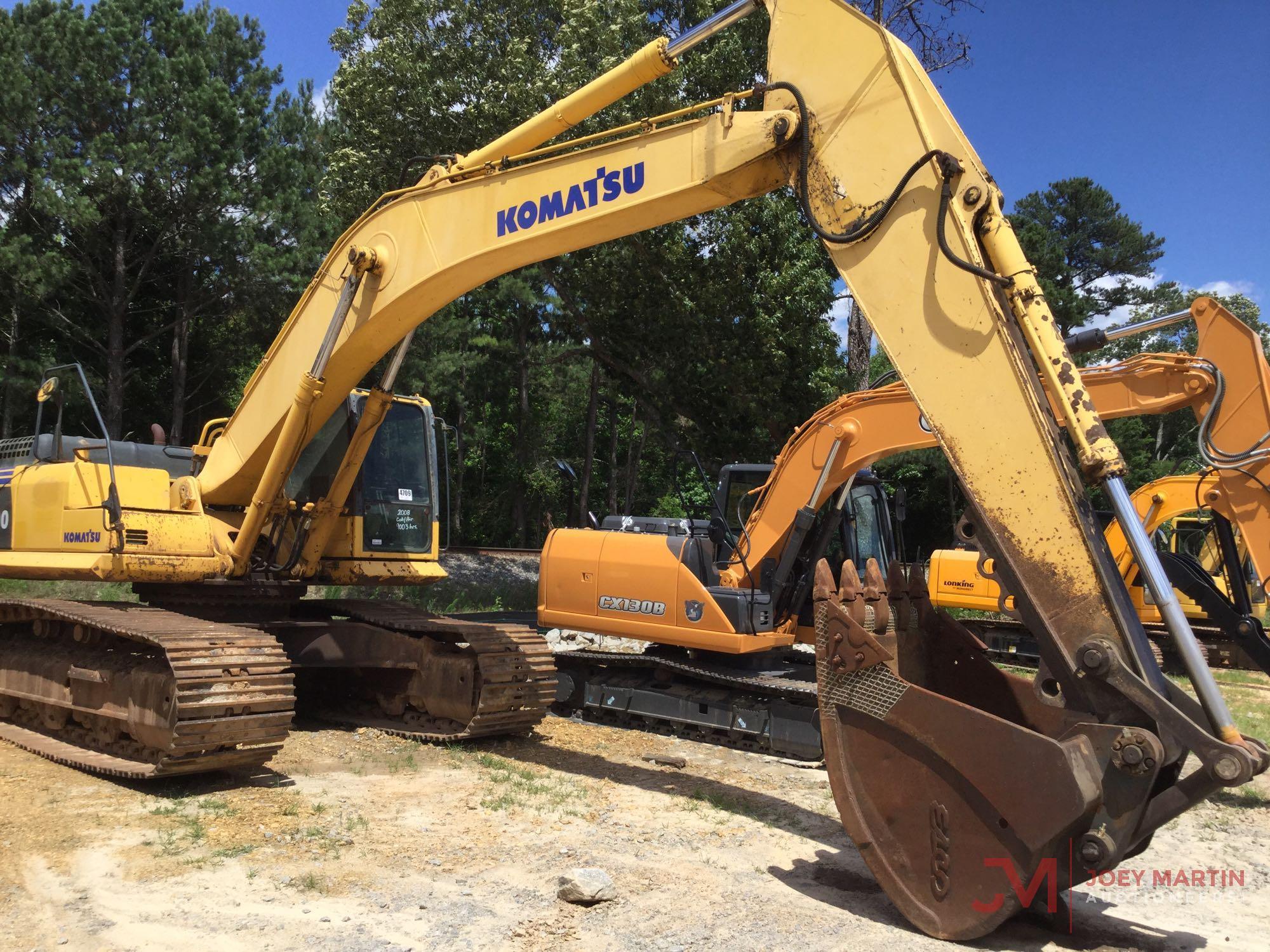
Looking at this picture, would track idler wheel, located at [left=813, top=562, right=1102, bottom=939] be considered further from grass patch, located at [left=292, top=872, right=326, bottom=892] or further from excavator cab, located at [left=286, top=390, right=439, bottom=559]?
excavator cab, located at [left=286, top=390, right=439, bottom=559]

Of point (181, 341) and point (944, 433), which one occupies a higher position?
point (181, 341)

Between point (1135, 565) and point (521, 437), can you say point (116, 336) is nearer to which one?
point (521, 437)

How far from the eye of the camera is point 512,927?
162 inches

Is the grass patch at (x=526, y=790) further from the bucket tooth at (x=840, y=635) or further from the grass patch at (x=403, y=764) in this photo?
the bucket tooth at (x=840, y=635)

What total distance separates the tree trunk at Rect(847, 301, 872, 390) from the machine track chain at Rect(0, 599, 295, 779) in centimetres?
1246

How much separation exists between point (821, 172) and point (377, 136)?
49.4 feet

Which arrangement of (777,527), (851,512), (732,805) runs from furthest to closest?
(851,512), (777,527), (732,805)

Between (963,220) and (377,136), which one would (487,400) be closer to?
(377,136)

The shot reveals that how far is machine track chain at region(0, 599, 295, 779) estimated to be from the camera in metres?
5.80

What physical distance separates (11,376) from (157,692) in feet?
56.5

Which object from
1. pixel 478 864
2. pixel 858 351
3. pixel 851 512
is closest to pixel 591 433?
pixel 858 351

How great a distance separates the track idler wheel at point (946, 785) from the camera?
373cm

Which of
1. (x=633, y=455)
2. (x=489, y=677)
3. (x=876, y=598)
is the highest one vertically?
(x=633, y=455)

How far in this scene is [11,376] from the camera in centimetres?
2009
